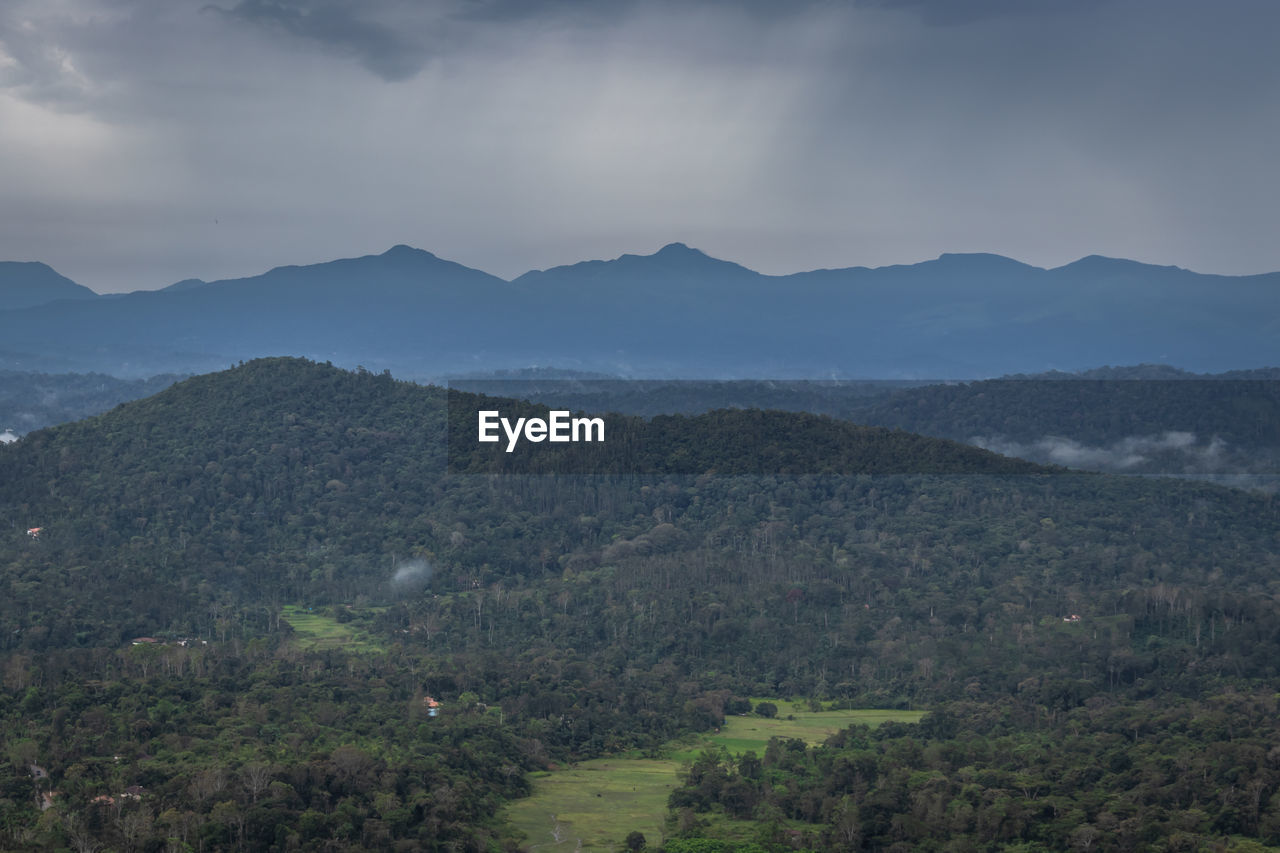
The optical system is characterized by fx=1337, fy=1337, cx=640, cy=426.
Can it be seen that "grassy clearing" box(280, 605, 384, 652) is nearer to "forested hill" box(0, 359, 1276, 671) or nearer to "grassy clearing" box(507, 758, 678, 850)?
"forested hill" box(0, 359, 1276, 671)

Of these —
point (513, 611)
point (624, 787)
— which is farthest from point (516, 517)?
point (624, 787)

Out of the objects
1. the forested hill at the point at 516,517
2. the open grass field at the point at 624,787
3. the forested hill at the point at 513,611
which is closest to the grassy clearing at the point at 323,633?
the forested hill at the point at 513,611

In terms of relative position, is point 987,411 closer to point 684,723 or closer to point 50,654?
point 684,723

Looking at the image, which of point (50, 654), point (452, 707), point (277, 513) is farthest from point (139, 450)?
point (452, 707)

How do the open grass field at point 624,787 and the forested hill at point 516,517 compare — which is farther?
the forested hill at point 516,517

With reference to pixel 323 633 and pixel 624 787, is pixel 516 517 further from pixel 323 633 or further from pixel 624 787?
pixel 624 787

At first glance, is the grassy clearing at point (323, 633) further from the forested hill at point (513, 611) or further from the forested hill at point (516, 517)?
the forested hill at point (516, 517)
